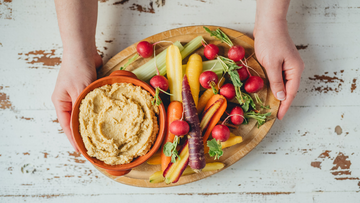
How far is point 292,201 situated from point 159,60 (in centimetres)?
198

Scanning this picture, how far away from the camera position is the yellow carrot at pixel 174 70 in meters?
1.83

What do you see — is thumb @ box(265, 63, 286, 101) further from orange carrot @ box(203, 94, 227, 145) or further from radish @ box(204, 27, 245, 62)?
orange carrot @ box(203, 94, 227, 145)

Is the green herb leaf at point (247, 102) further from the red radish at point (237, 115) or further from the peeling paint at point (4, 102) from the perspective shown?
the peeling paint at point (4, 102)

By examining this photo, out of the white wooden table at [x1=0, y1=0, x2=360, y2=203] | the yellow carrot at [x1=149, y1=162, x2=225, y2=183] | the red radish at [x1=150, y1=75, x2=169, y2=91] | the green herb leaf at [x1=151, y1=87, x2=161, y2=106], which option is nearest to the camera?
the green herb leaf at [x1=151, y1=87, x2=161, y2=106]

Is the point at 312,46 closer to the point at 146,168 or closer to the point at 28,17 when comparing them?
the point at 146,168

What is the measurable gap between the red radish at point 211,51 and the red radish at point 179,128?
25.4 inches

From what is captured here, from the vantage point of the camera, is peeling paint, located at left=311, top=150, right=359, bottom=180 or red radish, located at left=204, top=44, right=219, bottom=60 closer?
red radish, located at left=204, top=44, right=219, bottom=60

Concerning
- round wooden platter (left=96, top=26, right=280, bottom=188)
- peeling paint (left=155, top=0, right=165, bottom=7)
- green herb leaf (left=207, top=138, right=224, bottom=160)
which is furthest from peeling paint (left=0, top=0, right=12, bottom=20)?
green herb leaf (left=207, top=138, right=224, bottom=160)

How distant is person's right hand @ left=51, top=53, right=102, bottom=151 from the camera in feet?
6.12

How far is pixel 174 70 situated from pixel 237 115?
660 mm

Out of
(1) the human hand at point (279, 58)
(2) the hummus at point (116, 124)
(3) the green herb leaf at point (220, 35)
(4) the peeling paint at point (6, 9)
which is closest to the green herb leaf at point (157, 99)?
(2) the hummus at point (116, 124)

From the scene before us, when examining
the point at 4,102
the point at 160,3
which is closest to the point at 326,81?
the point at 160,3

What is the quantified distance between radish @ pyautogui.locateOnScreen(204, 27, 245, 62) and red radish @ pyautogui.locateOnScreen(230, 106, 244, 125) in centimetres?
43

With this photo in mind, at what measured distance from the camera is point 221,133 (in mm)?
1760
